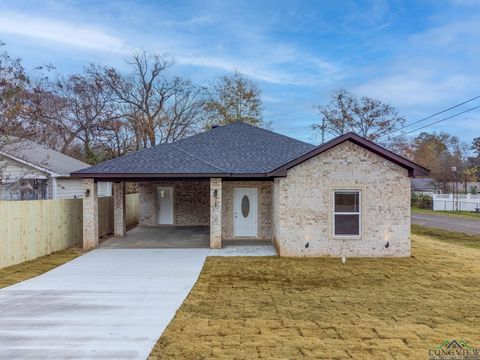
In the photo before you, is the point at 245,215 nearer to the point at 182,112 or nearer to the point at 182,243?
the point at 182,243

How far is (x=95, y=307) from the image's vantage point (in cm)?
664

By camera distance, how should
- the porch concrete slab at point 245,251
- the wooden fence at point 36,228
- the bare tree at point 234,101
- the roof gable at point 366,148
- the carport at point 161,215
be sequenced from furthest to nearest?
the bare tree at point 234,101 < the carport at point 161,215 < the porch concrete slab at point 245,251 < the roof gable at point 366,148 < the wooden fence at point 36,228

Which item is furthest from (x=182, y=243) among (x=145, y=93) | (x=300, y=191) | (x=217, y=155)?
(x=145, y=93)

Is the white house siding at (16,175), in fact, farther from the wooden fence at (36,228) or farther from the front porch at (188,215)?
the wooden fence at (36,228)

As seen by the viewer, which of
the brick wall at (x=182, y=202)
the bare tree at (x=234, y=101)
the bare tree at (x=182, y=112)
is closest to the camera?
the brick wall at (x=182, y=202)

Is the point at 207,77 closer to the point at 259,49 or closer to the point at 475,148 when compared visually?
the point at 259,49

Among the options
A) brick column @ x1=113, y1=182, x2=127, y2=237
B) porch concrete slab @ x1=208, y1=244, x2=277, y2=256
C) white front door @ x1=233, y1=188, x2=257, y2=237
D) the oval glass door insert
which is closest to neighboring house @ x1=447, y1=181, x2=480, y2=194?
white front door @ x1=233, y1=188, x2=257, y2=237

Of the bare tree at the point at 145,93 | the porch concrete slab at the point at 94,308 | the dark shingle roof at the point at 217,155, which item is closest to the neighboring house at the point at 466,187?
the bare tree at the point at 145,93

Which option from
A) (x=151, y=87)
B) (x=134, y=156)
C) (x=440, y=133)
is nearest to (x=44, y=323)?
(x=134, y=156)

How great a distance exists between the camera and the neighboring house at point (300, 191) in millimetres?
11508

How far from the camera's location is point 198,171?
12672mm

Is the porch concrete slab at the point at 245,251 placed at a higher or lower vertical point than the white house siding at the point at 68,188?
lower

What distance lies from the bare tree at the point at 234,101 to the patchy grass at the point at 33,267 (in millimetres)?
26154

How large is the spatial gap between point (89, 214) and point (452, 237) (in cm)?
1569
